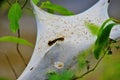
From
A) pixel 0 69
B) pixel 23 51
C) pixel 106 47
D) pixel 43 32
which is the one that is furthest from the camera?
pixel 23 51

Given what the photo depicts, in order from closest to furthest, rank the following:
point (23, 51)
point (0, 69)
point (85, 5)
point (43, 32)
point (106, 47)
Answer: point (106, 47) → point (43, 32) → point (85, 5) → point (0, 69) → point (23, 51)

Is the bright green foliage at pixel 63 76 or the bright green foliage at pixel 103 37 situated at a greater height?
the bright green foliage at pixel 103 37

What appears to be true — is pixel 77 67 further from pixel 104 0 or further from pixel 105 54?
pixel 104 0

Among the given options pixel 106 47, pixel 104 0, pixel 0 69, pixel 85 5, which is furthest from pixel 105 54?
pixel 0 69

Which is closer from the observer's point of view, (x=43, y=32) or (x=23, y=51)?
(x=43, y=32)

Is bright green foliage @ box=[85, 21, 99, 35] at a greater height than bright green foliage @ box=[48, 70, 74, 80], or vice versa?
bright green foliage @ box=[85, 21, 99, 35]

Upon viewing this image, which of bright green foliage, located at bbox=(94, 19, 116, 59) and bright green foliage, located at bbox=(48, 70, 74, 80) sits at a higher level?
bright green foliage, located at bbox=(94, 19, 116, 59)

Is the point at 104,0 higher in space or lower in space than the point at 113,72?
higher

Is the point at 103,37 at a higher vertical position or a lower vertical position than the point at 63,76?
higher

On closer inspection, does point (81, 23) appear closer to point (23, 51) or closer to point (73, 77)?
point (73, 77)

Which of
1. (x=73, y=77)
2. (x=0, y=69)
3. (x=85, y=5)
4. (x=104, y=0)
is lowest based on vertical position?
(x=0, y=69)

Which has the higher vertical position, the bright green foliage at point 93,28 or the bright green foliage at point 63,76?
the bright green foliage at point 93,28
